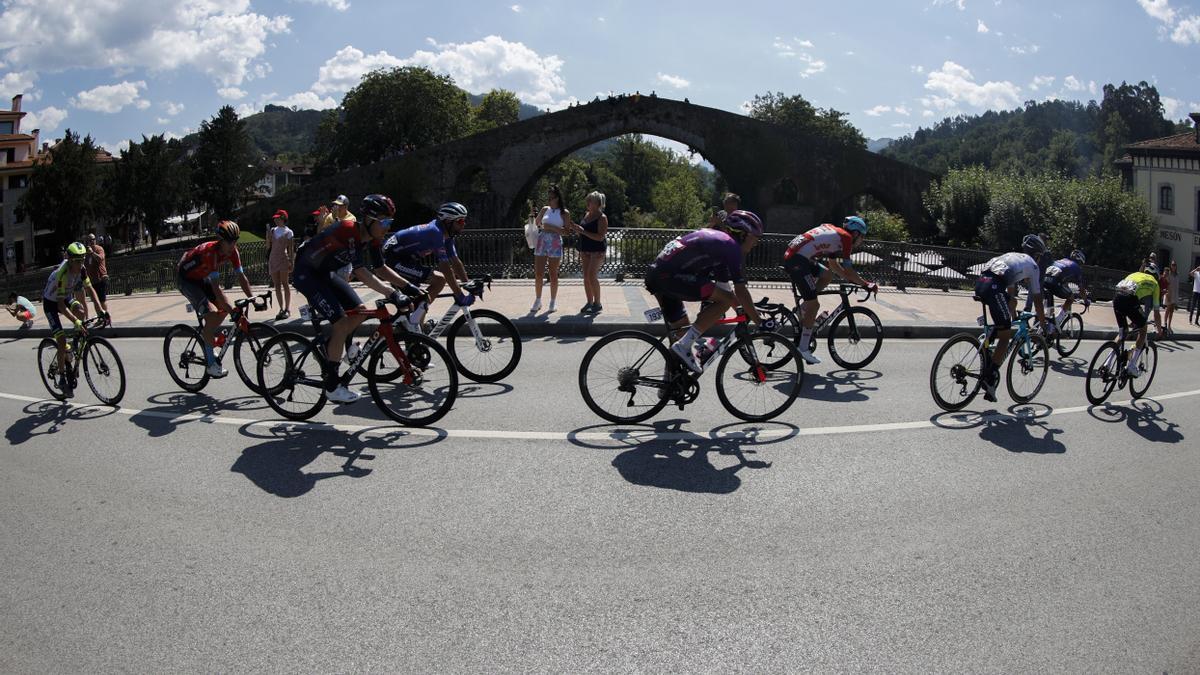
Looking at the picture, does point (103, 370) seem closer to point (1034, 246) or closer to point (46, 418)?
point (46, 418)

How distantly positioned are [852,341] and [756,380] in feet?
10.8

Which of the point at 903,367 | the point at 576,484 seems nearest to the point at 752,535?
the point at 576,484

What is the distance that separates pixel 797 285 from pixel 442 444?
16.9ft

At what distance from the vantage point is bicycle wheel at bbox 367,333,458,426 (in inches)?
322

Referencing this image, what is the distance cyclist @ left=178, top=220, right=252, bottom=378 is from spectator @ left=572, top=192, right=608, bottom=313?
555 centimetres

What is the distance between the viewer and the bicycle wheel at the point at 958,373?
9.17m

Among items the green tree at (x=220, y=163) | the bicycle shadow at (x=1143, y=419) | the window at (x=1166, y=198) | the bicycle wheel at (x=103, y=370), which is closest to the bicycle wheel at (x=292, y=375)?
the bicycle wheel at (x=103, y=370)

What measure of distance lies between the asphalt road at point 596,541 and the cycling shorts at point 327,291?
1.03m

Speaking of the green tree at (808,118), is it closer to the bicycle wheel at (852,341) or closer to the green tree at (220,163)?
the green tree at (220,163)

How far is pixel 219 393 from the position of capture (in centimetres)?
991

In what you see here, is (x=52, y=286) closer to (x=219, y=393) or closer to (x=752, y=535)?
(x=219, y=393)

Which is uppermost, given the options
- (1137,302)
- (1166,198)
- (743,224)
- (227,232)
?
(1166,198)

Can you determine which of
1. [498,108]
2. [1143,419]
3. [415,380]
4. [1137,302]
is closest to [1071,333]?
[1137,302]

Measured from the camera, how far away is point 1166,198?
52.8 metres
